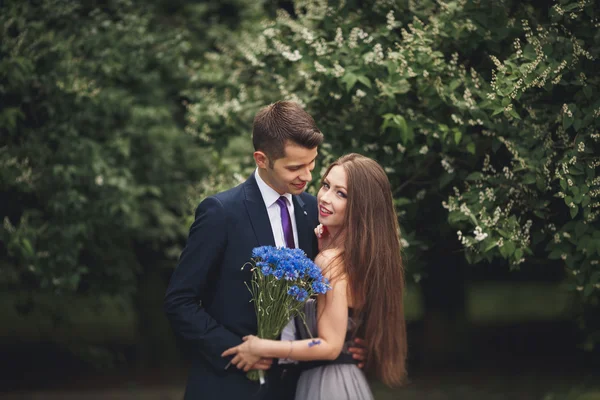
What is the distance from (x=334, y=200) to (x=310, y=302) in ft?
1.68

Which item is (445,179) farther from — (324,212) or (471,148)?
(324,212)

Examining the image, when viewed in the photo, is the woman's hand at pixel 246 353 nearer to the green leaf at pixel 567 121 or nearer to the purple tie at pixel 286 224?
the purple tie at pixel 286 224

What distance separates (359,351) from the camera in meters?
3.49

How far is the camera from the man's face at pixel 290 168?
3355 mm

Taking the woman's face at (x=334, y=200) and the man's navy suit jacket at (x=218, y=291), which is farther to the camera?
the woman's face at (x=334, y=200)

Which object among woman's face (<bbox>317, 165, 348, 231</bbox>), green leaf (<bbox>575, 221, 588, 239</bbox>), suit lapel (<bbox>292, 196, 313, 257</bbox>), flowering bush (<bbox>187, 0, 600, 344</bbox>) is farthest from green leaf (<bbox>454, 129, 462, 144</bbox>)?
suit lapel (<bbox>292, 196, 313, 257</bbox>)

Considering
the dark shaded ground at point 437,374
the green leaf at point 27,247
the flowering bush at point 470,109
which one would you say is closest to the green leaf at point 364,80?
the flowering bush at point 470,109

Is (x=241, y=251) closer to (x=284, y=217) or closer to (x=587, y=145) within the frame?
(x=284, y=217)

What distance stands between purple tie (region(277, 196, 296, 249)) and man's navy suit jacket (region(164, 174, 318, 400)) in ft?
0.32

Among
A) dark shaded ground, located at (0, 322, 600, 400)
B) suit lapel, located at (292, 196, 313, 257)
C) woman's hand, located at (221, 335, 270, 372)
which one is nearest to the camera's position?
woman's hand, located at (221, 335, 270, 372)

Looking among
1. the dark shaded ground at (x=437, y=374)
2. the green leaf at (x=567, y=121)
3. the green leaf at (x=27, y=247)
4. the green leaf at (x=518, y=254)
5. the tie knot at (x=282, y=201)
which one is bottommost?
the dark shaded ground at (x=437, y=374)

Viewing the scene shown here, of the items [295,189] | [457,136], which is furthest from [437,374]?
[295,189]

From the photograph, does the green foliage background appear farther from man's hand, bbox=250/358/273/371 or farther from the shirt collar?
man's hand, bbox=250/358/273/371

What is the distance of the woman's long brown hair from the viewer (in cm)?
342
